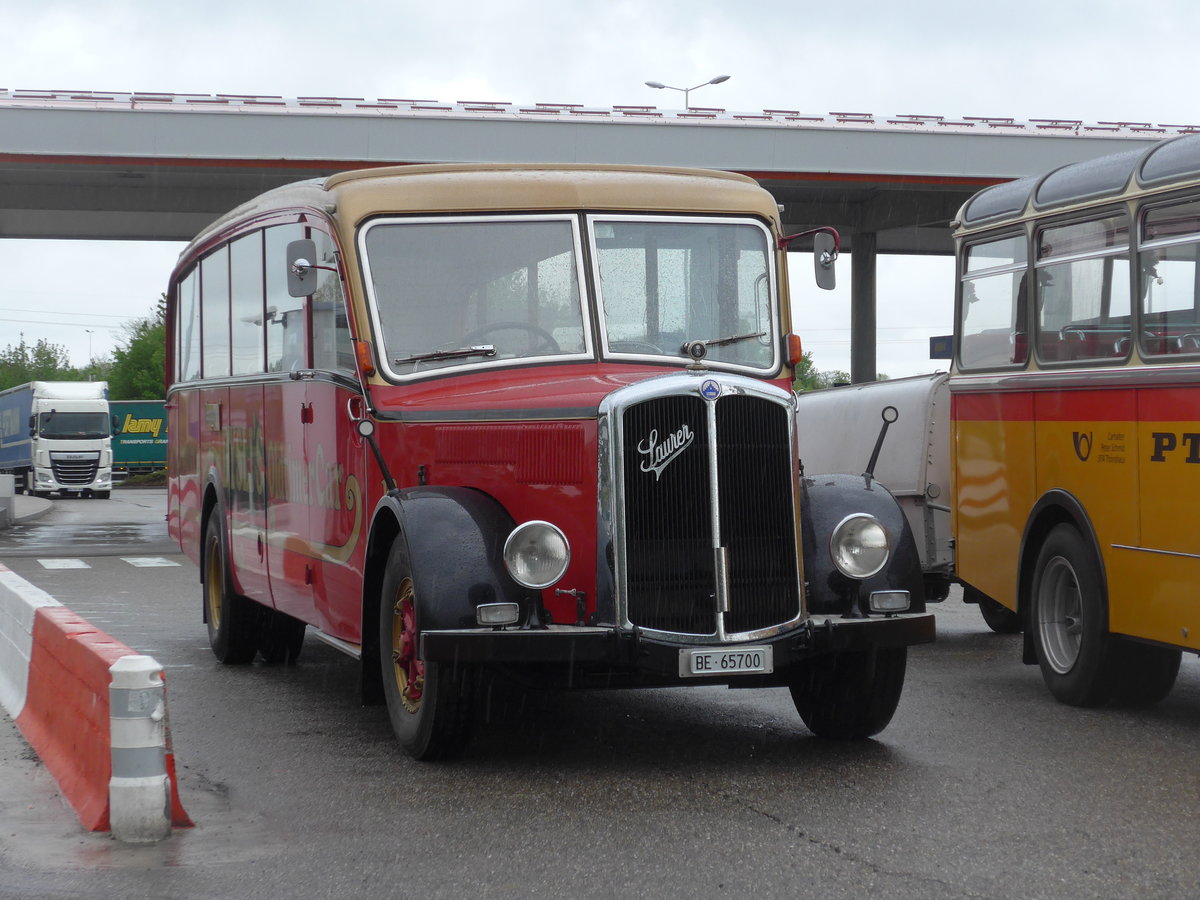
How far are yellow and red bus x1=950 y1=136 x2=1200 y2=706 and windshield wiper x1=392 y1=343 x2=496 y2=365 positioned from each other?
3.42 m

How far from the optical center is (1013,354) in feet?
33.8

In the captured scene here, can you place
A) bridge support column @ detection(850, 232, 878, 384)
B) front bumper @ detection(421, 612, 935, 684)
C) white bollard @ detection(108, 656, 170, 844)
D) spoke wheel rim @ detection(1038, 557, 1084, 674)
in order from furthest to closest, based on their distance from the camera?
bridge support column @ detection(850, 232, 878, 384) < spoke wheel rim @ detection(1038, 557, 1084, 674) < front bumper @ detection(421, 612, 935, 684) < white bollard @ detection(108, 656, 170, 844)

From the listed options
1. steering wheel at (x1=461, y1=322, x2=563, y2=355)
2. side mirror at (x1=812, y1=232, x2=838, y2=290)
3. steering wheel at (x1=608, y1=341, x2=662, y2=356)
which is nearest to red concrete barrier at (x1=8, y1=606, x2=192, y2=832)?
steering wheel at (x1=461, y1=322, x2=563, y2=355)

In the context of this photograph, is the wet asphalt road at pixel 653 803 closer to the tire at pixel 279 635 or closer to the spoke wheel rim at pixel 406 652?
the spoke wheel rim at pixel 406 652

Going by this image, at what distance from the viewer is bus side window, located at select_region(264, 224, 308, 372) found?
928cm

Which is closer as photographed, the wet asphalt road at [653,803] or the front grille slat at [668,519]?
the wet asphalt road at [653,803]

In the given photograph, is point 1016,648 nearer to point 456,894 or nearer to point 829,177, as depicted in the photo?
point 456,894

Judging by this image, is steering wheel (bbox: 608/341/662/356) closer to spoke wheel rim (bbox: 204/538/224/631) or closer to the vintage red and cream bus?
the vintage red and cream bus

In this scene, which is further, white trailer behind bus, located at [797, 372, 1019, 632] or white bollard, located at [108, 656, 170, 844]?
white trailer behind bus, located at [797, 372, 1019, 632]

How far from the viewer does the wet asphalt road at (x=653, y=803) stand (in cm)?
551

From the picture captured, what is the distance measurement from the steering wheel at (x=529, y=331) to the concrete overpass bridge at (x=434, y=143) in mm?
19687

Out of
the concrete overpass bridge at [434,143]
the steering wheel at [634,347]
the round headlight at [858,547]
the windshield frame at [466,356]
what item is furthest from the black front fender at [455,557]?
the concrete overpass bridge at [434,143]

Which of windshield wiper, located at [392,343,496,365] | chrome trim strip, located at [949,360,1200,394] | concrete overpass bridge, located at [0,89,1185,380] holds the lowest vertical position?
chrome trim strip, located at [949,360,1200,394]

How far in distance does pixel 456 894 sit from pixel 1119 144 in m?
26.9
